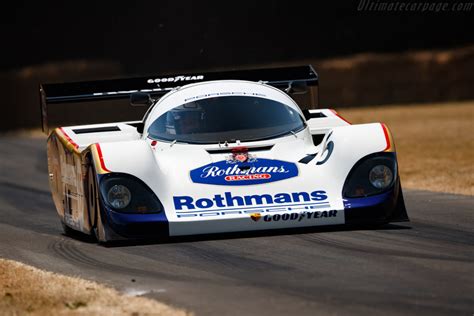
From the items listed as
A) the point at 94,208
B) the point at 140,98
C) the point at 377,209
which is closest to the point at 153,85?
the point at 140,98

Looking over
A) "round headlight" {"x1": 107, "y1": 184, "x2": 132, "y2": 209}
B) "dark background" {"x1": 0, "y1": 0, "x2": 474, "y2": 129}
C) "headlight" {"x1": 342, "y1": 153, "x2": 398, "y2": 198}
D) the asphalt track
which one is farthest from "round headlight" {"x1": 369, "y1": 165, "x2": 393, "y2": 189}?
"dark background" {"x1": 0, "y1": 0, "x2": 474, "y2": 129}

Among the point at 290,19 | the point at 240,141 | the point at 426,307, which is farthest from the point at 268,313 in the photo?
the point at 290,19

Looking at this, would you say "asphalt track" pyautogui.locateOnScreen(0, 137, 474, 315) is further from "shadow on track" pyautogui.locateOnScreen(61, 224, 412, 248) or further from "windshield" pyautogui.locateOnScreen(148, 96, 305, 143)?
"windshield" pyautogui.locateOnScreen(148, 96, 305, 143)

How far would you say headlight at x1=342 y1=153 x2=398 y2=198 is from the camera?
28.5 ft

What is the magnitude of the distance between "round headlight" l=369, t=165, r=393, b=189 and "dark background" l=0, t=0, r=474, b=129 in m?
19.9

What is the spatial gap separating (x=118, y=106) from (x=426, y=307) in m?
22.7

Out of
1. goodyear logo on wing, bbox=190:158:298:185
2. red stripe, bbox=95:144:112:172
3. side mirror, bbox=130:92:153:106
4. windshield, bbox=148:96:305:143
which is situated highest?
side mirror, bbox=130:92:153:106

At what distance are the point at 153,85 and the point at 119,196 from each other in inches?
101

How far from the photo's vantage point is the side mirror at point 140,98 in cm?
1079

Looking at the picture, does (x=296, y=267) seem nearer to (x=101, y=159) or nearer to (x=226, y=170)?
(x=226, y=170)

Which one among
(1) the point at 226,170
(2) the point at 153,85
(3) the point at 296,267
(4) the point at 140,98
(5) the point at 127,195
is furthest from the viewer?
(2) the point at 153,85

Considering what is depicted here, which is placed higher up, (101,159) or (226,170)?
(101,159)

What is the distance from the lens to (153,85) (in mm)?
10945

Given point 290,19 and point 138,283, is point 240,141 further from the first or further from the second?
point 290,19
